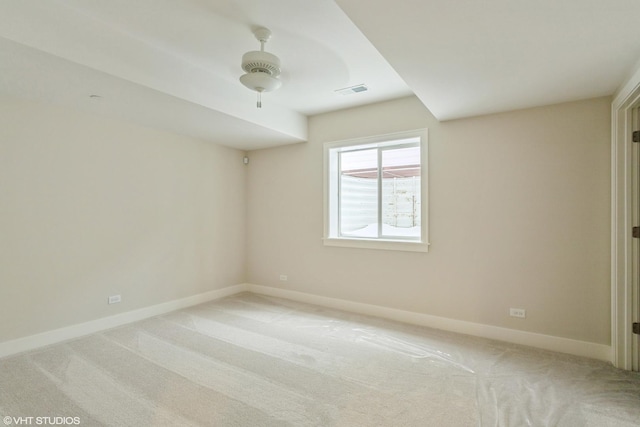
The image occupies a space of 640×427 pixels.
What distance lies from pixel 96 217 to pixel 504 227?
4.41 metres

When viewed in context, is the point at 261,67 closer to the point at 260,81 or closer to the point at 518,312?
the point at 260,81

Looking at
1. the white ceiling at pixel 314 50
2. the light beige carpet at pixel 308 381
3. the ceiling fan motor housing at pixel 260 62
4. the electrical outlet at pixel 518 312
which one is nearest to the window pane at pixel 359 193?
the white ceiling at pixel 314 50

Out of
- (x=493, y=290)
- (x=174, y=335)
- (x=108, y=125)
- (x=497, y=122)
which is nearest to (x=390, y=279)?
(x=493, y=290)

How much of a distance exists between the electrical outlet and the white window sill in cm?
102

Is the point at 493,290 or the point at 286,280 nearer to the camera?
the point at 493,290

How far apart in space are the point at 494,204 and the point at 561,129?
2.97 ft

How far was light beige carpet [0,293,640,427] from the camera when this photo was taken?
1976 mm

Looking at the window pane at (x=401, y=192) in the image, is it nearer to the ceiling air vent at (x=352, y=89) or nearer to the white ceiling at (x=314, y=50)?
the white ceiling at (x=314, y=50)

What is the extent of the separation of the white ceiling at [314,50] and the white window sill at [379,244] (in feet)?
4.97

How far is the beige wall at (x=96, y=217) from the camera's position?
2.86m

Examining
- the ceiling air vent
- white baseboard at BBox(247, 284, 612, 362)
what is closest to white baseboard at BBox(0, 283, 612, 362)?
white baseboard at BBox(247, 284, 612, 362)

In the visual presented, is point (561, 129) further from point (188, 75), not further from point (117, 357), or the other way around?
point (117, 357)

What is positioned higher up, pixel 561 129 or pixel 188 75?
pixel 188 75

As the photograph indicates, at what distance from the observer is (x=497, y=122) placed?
10.6ft
